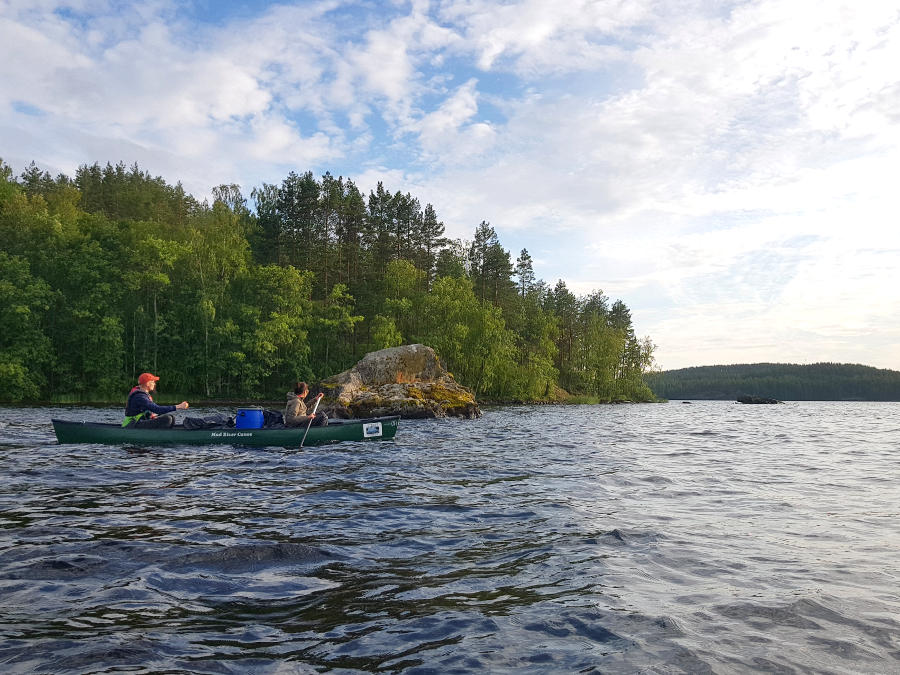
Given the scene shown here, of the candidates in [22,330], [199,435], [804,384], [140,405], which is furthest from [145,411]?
[804,384]

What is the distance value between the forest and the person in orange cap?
32.4m

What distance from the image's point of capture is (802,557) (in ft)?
21.8

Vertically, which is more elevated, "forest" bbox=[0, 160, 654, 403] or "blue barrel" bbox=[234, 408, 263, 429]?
"forest" bbox=[0, 160, 654, 403]

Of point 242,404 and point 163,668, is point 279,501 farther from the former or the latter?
point 242,404

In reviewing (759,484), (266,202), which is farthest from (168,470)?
(266,202)

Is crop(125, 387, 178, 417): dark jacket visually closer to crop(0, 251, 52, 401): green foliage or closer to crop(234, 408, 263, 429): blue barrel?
crop(234, 408, 263, 429): blue barrel

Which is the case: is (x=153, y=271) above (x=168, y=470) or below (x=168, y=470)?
above

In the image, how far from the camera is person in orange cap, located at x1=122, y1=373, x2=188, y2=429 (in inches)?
651

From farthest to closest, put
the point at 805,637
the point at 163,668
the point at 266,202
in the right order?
the point at 266,202 < the point at 805,637 < the point at 163,668

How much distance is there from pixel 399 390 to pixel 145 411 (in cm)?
1922

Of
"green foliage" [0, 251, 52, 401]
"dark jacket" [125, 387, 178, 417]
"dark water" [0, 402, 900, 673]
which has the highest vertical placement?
"green foliage" [0, 251, 52, 401]

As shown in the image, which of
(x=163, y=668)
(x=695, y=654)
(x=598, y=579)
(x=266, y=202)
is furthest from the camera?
(x=266, y=202)

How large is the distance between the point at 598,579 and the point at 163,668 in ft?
13.0

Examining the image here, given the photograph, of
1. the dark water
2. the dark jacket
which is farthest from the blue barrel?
the dark water
